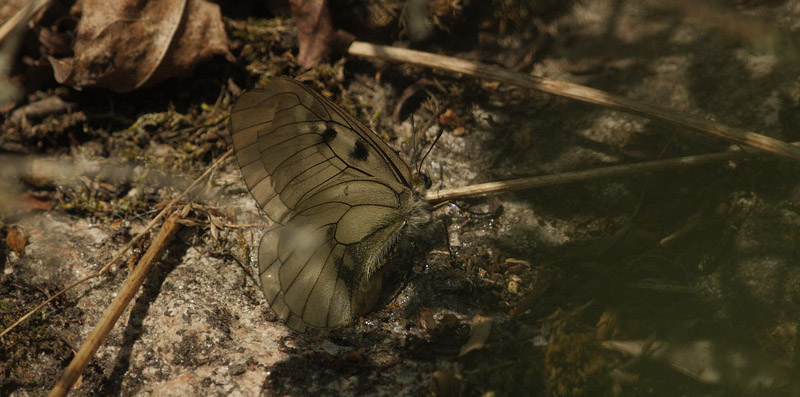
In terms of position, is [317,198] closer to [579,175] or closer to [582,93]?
[579,175]

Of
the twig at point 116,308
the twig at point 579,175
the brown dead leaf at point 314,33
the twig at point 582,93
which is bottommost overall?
the twig at point 116,308

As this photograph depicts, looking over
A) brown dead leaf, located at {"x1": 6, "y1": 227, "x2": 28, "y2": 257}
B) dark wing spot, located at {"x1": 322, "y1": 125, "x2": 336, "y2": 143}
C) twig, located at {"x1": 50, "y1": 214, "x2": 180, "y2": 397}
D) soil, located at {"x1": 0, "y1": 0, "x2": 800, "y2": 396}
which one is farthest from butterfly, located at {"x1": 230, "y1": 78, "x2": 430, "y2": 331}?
brown dead leaf, located at {"x1": 6, "y1": 227, "x2": 28, "y2": 257}

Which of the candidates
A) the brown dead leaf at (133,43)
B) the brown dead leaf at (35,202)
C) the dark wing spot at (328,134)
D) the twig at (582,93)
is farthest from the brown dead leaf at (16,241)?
the twig at (582,93)

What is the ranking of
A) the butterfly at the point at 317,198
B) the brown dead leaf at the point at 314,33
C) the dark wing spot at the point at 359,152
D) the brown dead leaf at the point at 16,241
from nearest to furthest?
1. the butterfly at the point at 317,198
2. the dark wing spot at the point at 359,152
3. the brown dead leaf at the point at 16,241
4. the brown dead leaf at the point at 314,33

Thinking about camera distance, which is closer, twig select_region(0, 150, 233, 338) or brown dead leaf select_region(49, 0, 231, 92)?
twig select_region(0, 150, 233, 338)

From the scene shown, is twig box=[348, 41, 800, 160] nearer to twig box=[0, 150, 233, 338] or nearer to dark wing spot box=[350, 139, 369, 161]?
dark wing spot box=[350, 139, 369, 161]

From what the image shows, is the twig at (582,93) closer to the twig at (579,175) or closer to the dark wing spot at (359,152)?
the twig at (579,175)
